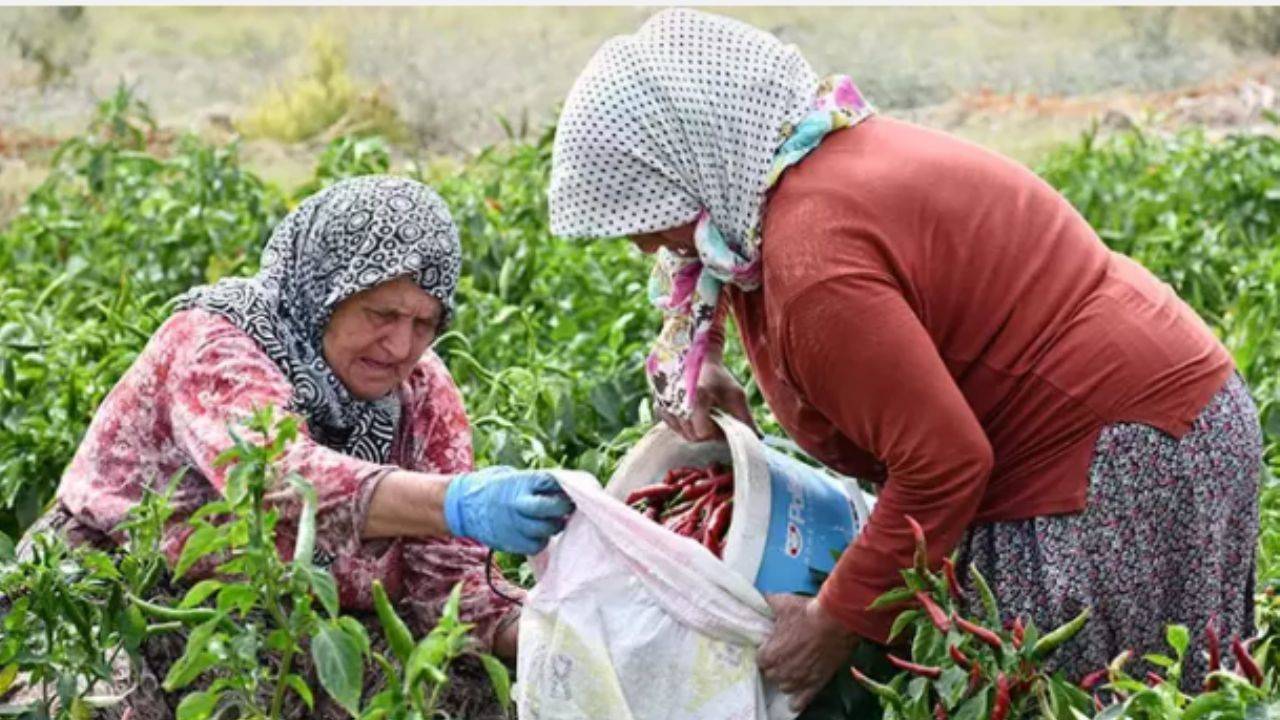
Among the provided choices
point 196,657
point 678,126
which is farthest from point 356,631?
point 678,126

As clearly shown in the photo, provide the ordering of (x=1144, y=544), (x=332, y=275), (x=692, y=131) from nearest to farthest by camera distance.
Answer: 1. (x=692, y=131)
2. (x=1144, y=544)
3. (x=332, y=275)

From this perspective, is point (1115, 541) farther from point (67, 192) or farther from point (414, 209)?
point (67, 192)

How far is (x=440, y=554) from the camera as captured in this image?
3396 mm

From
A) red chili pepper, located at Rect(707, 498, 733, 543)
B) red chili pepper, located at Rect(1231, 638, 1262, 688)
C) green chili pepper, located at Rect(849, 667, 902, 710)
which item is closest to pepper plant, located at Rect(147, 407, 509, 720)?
green chili pepper, located at Rect(849, 667, 902, 710)

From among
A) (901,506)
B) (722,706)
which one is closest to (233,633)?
(722,706)

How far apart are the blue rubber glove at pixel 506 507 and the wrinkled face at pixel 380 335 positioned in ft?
1.05

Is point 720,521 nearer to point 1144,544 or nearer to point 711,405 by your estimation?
point 711,405

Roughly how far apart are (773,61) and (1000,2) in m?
8.56

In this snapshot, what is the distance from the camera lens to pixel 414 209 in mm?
3146

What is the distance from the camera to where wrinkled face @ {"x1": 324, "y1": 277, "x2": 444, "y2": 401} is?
314cm

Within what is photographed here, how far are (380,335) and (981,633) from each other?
104cm

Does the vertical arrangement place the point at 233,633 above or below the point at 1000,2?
above

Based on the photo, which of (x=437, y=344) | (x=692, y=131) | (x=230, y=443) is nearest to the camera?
(x=692, y=131)

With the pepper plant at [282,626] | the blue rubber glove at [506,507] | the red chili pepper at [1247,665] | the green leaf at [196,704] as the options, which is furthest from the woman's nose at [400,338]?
the red chili pepper at [1247,665]
